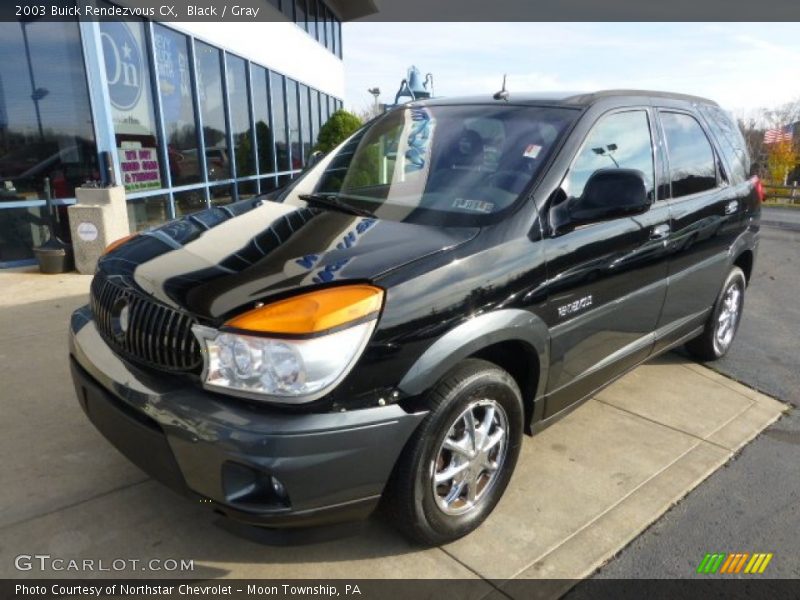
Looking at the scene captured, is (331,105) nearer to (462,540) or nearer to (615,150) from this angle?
(615,150)

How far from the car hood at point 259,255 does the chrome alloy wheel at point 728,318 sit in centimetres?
301

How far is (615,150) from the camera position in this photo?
3.08 m

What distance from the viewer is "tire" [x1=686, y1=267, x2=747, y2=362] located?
431 centimetres

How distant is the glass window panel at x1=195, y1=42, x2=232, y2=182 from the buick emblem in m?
8.12

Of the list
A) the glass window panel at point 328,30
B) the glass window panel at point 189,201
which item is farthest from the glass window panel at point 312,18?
the glass window panel at point 189,201

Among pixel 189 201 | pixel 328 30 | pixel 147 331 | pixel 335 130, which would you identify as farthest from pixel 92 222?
pixel 328 30

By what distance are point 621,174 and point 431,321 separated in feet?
3.96

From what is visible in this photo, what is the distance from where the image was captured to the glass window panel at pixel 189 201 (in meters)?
9.02

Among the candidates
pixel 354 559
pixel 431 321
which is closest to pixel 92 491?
pixel 354 559

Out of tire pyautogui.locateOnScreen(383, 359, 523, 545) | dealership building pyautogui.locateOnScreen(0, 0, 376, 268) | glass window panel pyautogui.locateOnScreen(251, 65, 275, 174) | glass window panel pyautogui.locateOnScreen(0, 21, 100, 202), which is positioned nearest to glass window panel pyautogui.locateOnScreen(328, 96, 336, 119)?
dealership building pyautogui.locateOnScreen(0, 0, 376, 268)

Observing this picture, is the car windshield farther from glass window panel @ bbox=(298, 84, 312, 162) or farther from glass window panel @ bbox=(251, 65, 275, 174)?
glass window panel @ bbox=(298, 84, 312, 162)

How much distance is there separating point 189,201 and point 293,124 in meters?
6.30

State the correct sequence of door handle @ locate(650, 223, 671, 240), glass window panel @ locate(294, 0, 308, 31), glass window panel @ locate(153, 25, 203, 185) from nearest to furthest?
1. door handle @ locate(650, 223, 671, 240)
2. glass window panel @ locate(153, 25, 203, 185)
3. glass window panel @ locate(294, 0, 308, 31)

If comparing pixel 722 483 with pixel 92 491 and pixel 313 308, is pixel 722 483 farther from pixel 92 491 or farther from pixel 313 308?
pixel 92 491
